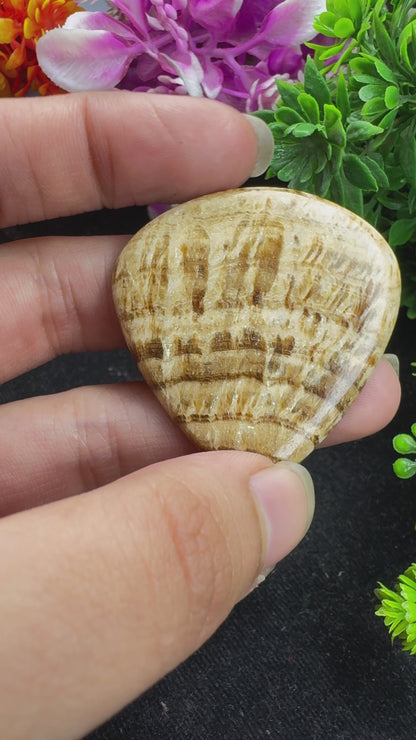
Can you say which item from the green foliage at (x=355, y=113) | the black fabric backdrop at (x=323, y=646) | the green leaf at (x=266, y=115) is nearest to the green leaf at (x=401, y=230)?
the green foliage at (x=355, y=113)

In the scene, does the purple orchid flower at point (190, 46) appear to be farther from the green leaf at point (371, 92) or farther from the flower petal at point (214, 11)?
the green leaf at point (371, 92)

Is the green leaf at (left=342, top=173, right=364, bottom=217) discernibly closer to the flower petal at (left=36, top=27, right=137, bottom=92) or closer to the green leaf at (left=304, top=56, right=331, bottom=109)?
the green leaf at (left=304, top=56, right=331, bottom=109)

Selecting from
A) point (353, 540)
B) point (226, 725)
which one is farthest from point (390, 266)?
point (226, 725)

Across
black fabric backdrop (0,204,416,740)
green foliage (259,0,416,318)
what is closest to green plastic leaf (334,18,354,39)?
green foliage (259,0,416,318)

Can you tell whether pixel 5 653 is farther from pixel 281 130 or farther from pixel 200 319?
pixel 281 130

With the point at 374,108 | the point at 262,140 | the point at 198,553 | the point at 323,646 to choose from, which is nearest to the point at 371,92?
the point at 374,108
